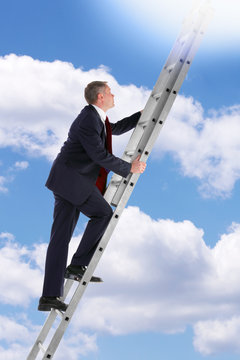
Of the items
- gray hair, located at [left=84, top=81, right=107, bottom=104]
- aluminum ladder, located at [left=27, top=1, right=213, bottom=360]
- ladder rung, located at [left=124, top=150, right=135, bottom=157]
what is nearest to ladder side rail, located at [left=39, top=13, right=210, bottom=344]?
aluminum ladder, located at [left=27, top=1, right=213, bottom=360]

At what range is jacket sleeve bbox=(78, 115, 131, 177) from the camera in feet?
14.1

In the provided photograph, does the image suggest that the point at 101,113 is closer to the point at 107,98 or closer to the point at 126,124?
the point at 107,98

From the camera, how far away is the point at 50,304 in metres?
4.52

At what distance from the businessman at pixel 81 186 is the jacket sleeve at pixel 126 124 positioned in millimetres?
450

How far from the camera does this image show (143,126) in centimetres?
486

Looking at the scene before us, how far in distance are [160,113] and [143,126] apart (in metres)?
0.42

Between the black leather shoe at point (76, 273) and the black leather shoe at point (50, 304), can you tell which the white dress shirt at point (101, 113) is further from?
the black leather shoe at point (50, 304)

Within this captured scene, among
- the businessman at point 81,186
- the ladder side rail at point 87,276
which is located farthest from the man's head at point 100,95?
the ladder side rail at point 87,276

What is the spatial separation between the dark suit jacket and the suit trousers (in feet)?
0.40

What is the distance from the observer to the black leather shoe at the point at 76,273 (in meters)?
4.52

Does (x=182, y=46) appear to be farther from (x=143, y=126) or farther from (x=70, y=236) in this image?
(x=70, y=236)

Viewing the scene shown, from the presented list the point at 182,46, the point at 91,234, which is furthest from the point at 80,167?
the point at 182,46

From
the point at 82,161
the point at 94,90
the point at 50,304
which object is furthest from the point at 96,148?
the point at 50,304

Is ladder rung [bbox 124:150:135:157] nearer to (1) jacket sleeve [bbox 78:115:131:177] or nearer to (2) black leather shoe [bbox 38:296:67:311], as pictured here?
(1) jacket sleeve [bbox 78:115:131:177]
